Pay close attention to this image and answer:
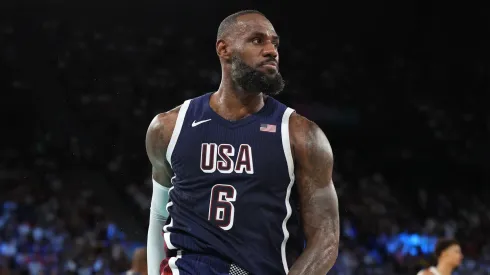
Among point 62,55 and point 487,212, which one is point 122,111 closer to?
point 62,55

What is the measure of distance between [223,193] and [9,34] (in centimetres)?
1354

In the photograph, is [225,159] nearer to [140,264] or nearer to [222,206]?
[222,206]

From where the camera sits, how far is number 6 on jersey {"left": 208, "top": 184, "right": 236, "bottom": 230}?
293 centimetres

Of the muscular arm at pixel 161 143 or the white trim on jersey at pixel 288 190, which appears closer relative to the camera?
the white trim on jersey at pixel 288 190

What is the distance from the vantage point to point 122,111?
47.4ft

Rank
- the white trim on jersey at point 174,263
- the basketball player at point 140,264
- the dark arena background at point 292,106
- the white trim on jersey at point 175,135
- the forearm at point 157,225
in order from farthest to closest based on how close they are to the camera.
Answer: the dark arena background at point 292,106 → the basketball player at point 140,264 → the forearm at point 157,225 → the white trim on jersey at point 175,135 → the white trim on jersey at point 174,263

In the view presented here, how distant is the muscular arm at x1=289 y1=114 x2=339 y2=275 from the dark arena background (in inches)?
336

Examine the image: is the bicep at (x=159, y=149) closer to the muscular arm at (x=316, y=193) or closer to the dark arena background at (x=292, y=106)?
the muscular arm at (x=316, y=193)

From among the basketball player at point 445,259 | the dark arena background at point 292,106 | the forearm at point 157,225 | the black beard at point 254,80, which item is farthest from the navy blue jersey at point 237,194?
the dark arena background at point 292,106

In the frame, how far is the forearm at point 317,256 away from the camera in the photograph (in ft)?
9.48

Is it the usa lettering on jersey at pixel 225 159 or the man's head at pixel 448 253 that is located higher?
the usa lettering on jersey at pixel 225 159

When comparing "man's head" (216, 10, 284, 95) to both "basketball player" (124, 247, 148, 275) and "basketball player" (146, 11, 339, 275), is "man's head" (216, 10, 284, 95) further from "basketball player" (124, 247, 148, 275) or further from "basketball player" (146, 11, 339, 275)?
"basketball player" (124, 247, 148, 275)

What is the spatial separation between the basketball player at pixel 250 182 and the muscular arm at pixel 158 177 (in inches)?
1.1

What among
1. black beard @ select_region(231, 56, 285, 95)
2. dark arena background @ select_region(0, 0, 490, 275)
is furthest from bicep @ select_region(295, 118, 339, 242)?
dark arena background @ select_region(0, 0, 490, 275)
